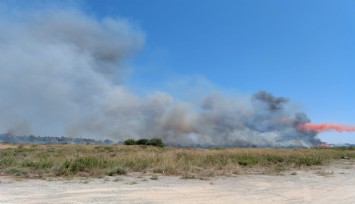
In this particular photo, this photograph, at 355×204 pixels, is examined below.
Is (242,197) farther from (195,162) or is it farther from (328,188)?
(195,162)

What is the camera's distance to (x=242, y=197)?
11.7 m

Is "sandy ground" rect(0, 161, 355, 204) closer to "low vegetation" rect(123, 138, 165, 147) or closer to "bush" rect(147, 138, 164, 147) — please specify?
"bush" rect(147, 138, 164, 147)

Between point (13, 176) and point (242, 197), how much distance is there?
1105cm

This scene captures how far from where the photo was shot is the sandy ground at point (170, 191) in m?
10.9

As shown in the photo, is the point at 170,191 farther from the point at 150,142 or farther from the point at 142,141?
the point at 142,141

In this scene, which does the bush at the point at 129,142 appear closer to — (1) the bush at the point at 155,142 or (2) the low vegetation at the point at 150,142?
(2) the low vegetation at the point at 150,142

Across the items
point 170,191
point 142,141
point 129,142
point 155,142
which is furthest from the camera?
point 129,142

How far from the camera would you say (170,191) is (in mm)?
12625

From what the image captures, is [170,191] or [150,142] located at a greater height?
[150,142]

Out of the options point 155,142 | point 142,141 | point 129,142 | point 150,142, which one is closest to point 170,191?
point 150,142

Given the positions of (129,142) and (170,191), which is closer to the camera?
(170,191)

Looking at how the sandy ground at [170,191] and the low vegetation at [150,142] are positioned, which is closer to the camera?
the sandy ground at [170,191]

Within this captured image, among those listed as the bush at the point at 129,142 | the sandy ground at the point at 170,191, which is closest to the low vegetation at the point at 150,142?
the bush at the point at 129,142

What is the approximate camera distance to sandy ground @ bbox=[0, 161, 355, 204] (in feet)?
35.7
